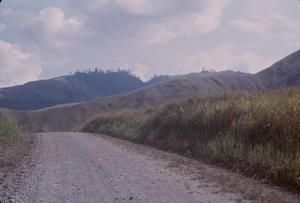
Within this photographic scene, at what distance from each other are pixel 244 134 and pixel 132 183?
470cm

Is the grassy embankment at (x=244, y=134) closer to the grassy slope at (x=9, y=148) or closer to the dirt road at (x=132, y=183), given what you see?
the dirt road at (x=132, y=183)

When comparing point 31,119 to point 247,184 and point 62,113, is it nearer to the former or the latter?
point 62,113

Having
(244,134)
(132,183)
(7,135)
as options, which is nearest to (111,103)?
(7,135)

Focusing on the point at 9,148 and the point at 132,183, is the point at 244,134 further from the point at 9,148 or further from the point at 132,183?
the point at 9,148

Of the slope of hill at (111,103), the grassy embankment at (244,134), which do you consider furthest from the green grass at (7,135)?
the slope of hill at (111,103)

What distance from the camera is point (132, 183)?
38.8ft

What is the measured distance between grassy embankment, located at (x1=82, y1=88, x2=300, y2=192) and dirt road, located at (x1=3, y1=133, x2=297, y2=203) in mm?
619

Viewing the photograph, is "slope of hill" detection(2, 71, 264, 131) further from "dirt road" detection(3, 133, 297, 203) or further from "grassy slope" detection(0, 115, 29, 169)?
"dirt road" detection(3, 133, 297, 203)

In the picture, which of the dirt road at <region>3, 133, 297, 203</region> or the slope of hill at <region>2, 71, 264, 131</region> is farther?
the slope of hill at <region>2, 71, 264, 131</region>

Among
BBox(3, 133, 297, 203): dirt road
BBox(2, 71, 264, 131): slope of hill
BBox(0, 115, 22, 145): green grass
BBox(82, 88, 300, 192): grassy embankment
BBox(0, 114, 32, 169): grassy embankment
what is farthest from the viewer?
BBox(2, 71, 264, 131): slope of hill

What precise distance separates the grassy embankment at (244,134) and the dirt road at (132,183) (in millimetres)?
619

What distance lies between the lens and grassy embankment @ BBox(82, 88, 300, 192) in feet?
41.4

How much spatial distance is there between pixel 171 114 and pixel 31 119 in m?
102

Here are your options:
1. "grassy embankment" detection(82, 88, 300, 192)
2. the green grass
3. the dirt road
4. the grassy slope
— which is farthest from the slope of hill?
the dirt road
